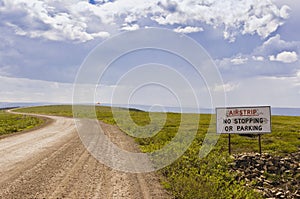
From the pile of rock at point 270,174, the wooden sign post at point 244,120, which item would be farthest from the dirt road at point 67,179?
the wooden sign post at point 244,120

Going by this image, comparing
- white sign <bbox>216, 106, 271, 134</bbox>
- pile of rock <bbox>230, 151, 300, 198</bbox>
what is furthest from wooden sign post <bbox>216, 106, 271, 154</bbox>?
pile of rock <bbox>230, 151, 300, 198</bbox>

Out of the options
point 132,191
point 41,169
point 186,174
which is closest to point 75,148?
point 41,169

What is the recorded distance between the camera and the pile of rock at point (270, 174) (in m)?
15.1

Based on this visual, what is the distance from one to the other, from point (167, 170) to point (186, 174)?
110 centimetres

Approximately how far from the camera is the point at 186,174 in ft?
50.9

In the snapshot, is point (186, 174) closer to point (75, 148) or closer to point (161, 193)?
point (161, 193)

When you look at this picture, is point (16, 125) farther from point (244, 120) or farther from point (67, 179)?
point (67, 179)

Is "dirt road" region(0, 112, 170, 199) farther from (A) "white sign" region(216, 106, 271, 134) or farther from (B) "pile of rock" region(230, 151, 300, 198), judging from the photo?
(A) "white sign" region(216, 106, 271, 134)

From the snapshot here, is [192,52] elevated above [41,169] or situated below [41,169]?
above

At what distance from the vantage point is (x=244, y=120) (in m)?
22.4

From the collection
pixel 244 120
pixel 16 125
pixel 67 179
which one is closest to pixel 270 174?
pixel 244 120

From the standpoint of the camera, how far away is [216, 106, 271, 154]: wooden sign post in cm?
2208

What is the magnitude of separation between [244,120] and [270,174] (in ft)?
17.1

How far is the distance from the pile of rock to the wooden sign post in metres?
2.24
